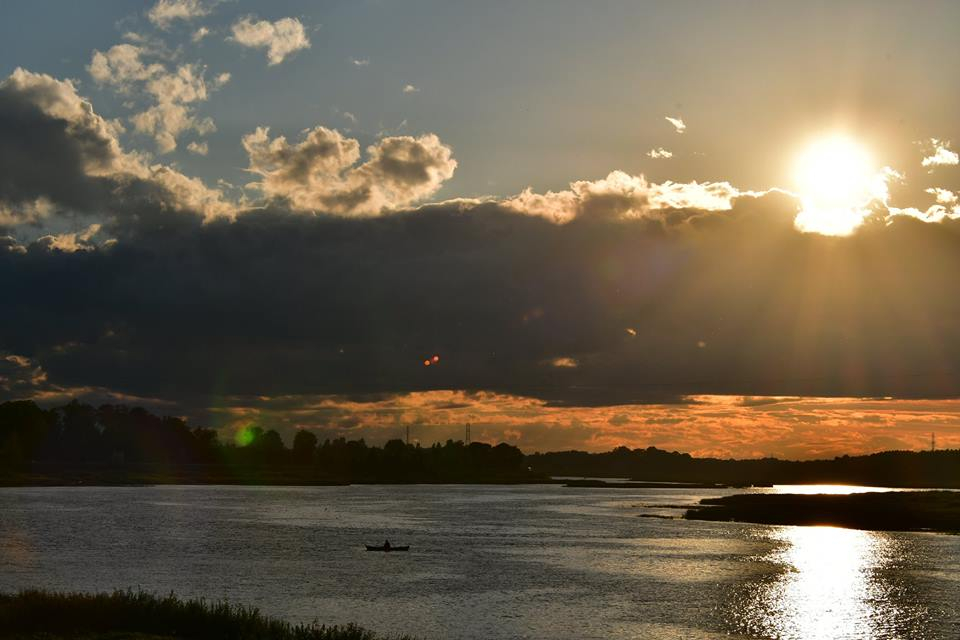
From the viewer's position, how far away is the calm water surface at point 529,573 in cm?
6019

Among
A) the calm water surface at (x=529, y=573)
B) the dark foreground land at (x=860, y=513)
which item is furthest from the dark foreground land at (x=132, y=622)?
the dark foreground land at (x=860, y=513)

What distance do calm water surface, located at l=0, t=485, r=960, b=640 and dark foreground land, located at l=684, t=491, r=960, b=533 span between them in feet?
37.6

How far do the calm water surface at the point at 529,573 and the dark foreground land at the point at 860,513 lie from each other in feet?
37.6

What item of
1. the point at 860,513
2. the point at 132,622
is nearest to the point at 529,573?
the point at 132,622

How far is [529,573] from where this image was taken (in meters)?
86.1

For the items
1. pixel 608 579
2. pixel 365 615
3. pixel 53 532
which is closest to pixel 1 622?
pixel 365 615

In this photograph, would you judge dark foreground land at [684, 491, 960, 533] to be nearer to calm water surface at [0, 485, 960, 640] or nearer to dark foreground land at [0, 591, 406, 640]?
calm water surface at [0, 485, 960, 640]

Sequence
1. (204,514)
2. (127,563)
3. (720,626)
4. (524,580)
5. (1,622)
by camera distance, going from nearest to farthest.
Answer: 1. (1,622)
2. (720,626)
3. (524,580)
4. (127,563)
5. (204,514)

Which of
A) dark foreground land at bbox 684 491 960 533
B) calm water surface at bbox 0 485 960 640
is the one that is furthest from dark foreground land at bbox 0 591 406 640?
dark foreground land at bbox 684 491 960 533

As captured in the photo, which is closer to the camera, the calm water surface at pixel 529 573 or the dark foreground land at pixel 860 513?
the calm water surface at pixel 529 573

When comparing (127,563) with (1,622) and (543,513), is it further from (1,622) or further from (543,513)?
(543,513)

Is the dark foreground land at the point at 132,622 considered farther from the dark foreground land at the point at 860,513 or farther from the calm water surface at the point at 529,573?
the dark foreground land at the point at 860,513

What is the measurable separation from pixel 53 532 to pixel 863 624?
303 feet

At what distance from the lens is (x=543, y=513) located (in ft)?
619
